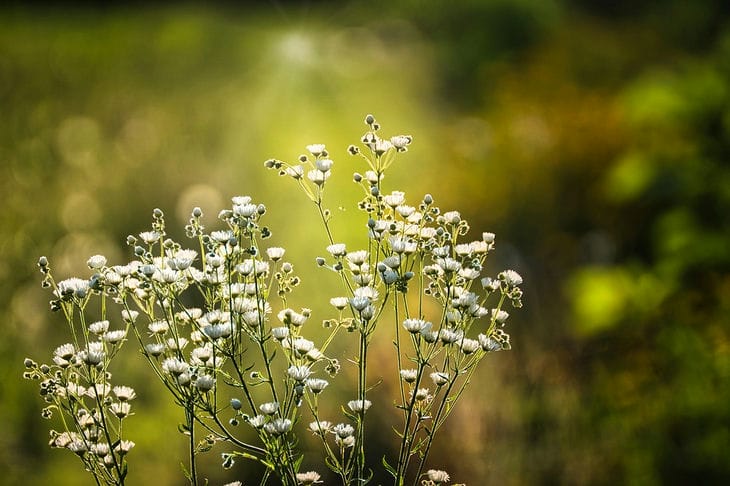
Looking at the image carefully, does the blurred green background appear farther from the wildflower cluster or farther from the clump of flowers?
the wildflower cluster

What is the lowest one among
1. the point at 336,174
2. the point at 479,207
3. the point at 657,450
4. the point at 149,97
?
the point at 657,450

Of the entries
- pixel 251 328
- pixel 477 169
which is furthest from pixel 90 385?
pixel 477 169

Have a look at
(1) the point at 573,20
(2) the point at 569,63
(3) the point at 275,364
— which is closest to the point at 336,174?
(2) the point at 569,63

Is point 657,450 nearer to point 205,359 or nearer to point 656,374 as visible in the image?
point 656,374

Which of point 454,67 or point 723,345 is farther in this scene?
point 454,67

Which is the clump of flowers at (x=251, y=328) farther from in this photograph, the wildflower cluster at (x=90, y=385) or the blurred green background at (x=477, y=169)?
the blurred green background at (x=477, y=169)

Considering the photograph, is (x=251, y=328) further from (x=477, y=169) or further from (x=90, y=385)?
(x=477, y=169)

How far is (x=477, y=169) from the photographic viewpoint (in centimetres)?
851

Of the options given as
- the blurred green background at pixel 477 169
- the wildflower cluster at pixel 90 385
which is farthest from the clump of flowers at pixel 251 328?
the blurred green background at pixel 477 169

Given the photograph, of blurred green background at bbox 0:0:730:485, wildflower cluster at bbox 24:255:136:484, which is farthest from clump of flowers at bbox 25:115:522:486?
blurred green background at bbox 0:0:730:485

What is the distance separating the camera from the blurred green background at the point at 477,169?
3658mm

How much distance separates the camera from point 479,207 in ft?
26.9

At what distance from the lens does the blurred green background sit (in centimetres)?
366

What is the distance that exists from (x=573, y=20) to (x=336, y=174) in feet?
24.9
